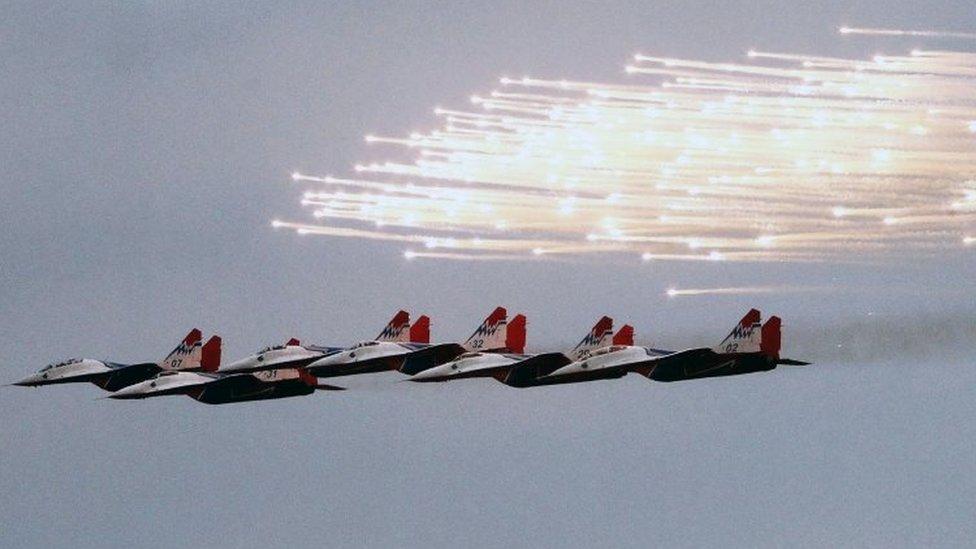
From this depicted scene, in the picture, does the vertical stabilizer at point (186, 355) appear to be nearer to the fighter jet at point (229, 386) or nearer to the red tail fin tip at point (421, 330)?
the fighter jet at point (229, 386)

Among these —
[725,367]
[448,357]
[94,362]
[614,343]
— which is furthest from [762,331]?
[94,362]

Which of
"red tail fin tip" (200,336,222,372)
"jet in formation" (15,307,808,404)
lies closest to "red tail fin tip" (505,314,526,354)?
"jet in formation" (15,307,808,404)

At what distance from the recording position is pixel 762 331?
152000mm

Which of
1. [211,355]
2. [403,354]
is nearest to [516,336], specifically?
[403,354]

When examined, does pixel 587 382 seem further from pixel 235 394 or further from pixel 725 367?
pixel 235 394

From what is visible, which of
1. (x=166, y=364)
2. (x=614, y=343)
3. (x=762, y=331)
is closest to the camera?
(x=762, y=331)

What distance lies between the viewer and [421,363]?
166875 millimetres

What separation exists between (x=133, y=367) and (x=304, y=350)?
11.7 meters

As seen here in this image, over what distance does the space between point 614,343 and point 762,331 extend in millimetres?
12627

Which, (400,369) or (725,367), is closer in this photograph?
(725,367)

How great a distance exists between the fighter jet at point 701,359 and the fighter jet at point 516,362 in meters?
2.49

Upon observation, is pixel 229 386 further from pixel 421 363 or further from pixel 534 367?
pixel 534 367

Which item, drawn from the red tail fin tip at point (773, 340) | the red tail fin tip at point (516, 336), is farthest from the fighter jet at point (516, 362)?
the red tail fin tip at point (773, 340)

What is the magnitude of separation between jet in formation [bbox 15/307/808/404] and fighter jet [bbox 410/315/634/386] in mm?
56
